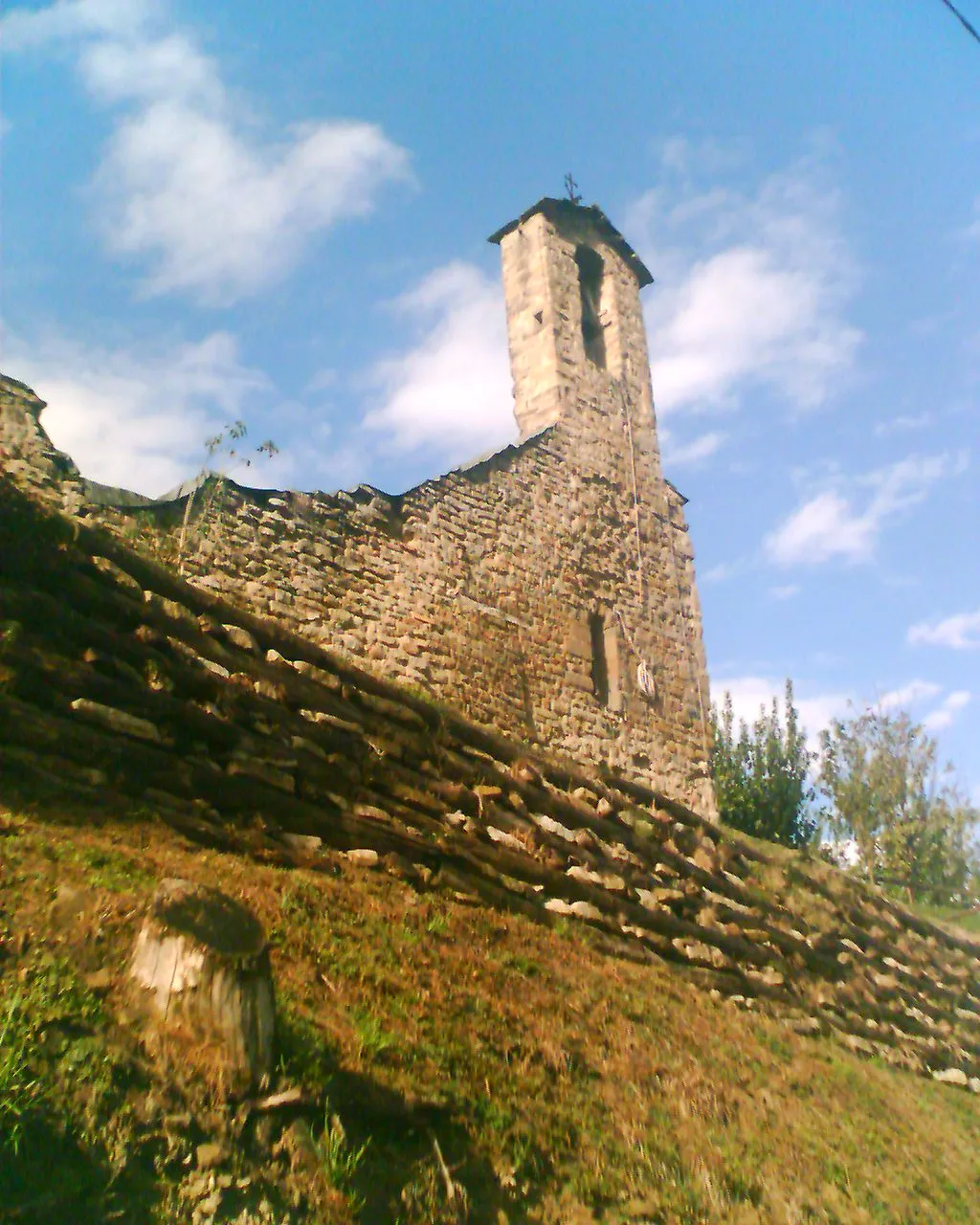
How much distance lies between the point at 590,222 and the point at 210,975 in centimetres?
1288

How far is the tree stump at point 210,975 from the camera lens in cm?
249

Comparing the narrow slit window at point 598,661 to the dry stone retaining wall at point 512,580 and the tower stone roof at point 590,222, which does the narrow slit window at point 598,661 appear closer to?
the dry stone retaining wall at point 512,580

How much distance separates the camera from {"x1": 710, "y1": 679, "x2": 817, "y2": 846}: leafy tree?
15031 mm

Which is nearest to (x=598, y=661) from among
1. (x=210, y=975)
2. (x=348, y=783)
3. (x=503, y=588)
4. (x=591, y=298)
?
(x=503, y=588)

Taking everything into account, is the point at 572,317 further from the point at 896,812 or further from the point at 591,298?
the point at 896,812

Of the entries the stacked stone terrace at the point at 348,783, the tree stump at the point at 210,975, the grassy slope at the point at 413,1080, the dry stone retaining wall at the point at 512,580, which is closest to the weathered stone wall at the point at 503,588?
the dry stone retaining wall at the point at 512,580

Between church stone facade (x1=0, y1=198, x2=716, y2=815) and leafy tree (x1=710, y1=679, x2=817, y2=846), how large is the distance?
4.04 metres

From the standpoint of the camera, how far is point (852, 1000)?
7.70 meters

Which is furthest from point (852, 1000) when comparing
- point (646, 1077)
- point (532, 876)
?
point (646, 1077)

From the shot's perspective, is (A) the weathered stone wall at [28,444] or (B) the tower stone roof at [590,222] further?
(B) the tower stone roof at [590,222]

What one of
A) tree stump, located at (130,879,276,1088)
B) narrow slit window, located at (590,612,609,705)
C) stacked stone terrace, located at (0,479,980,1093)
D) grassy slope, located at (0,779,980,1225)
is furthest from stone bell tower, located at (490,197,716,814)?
tree stump, located at (130,879,276,1088)

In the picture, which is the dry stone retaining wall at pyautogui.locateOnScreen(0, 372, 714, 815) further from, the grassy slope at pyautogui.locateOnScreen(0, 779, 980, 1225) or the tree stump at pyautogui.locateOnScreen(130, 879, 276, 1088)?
the tree stump at pyautogui.locateOnScreen(130, 879, 276, 1088)

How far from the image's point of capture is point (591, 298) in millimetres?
13367

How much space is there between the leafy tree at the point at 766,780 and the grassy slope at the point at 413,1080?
986 cm
